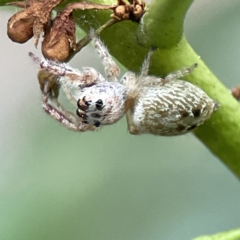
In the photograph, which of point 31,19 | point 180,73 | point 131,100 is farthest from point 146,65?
point 131,100

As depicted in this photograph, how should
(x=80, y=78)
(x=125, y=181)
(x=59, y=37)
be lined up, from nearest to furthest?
(x=59, y=37) → (x=80, y=78) → (x=125, y=181)

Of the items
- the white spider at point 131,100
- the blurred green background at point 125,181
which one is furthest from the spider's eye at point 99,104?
the blurred green background at point 125,181

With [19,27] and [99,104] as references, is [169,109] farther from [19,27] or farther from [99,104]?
[19,27]

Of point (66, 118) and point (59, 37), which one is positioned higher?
point (59, 37)

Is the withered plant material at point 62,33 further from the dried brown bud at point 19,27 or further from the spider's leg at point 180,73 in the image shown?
the spider's leg at point 180,73

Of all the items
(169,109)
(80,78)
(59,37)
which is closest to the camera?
(59,37)

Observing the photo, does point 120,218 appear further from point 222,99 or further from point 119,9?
point 119,9

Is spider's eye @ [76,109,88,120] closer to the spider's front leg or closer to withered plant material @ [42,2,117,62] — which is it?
the spider's front leg

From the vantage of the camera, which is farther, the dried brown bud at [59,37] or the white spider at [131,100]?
the white spider at [131,100]
